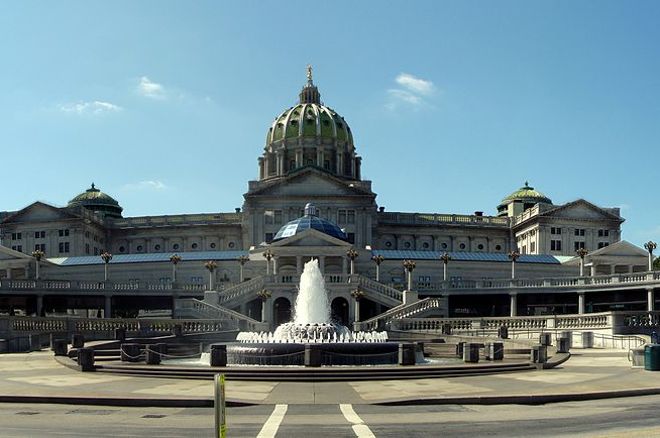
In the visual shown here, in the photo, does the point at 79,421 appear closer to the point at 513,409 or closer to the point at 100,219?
the point at 513,409

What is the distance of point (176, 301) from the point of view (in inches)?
4178

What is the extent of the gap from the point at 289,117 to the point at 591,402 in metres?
159

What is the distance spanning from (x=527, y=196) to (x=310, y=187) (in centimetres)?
5644

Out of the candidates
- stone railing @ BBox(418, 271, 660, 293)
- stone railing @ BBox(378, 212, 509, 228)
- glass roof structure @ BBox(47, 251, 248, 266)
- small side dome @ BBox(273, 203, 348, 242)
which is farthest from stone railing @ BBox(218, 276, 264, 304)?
stone railing @ BBox(378, 212, 509, 228)

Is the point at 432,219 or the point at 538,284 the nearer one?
the point at 538,284

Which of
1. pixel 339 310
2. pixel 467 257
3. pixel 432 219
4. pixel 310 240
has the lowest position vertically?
pixel 339 310

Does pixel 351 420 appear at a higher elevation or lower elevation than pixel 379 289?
lower

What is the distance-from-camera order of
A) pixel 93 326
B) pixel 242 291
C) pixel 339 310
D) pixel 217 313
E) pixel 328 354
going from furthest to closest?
1. pixel 339 310
2. pixel 242 291
3. pixel 217 313
4. pixel 93 326
5. pixel 328 354

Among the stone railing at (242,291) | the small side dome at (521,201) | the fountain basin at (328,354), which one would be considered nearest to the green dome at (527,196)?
the small side dome at (521,201)

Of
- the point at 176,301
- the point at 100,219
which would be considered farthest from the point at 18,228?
the point at 176,301

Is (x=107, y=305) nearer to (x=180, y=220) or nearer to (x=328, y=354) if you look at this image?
(x=180, y=220)

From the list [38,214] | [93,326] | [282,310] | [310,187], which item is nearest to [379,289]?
[282,310]

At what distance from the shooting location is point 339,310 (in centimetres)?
10506

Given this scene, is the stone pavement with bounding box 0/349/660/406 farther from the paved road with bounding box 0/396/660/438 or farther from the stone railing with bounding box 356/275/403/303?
the stone railing with bounding box 356/275/403/303
